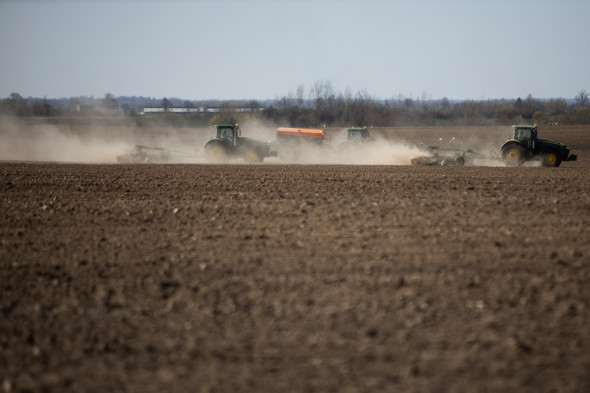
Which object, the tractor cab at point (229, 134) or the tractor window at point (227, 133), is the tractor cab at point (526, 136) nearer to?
the tractor cab at point (229, 134)

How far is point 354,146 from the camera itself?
3116cm

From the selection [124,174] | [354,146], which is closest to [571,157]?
[354,146]

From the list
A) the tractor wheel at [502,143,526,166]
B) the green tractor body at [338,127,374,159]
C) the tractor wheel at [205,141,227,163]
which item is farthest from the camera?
the green tractor body at [338,127,374,159]

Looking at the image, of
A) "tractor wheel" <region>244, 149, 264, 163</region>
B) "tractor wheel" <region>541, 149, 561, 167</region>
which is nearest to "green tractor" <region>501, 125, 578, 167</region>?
"tractor wheel" <region>541, 149, 561, 167</region>

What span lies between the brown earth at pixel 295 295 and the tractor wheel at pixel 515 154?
1164 cm

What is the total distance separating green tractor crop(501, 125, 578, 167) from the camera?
84.4 feet

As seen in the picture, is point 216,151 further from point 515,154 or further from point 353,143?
point 515,154

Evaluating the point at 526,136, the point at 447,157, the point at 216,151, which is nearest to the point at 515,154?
the point at 526,136

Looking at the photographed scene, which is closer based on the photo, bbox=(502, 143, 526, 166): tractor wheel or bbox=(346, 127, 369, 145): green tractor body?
bbox=(502, 143, 526, 166): tractor wheel

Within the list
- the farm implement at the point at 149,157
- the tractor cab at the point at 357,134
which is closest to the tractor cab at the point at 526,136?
the tractor cab at the point at 357,134

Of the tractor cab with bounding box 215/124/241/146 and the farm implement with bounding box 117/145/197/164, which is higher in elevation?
the tractor cab with bounding box 215/124/241/146

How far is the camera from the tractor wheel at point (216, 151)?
27719 millimetres

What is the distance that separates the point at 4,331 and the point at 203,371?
256 centimetres

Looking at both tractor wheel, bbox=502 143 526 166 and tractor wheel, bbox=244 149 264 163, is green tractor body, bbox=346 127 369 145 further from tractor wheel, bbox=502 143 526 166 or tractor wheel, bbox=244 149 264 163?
tractor wheel, bbox=502 143 526 166
